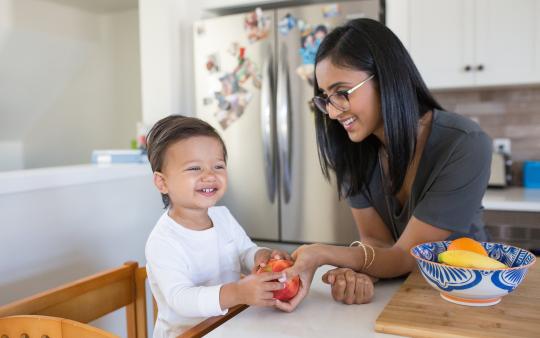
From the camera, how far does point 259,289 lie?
94 centimetres

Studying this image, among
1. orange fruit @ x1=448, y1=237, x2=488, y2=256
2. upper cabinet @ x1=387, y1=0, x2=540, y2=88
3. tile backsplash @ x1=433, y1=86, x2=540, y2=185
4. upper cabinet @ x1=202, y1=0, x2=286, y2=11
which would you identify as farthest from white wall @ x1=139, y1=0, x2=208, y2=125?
orange fruit @ x1=448, y1=237, x2=488, y2=256

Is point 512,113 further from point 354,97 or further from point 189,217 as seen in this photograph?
point 189,217

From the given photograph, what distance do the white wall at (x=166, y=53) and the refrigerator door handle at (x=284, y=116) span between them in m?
0.74

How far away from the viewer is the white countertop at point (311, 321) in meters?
0.87

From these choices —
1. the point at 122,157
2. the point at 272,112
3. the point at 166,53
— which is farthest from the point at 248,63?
the point at 122,157

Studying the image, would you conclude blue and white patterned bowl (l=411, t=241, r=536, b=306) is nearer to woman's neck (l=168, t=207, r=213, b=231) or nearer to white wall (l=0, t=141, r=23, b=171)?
woman's neck (l=168, t=207, r=213, b=231)

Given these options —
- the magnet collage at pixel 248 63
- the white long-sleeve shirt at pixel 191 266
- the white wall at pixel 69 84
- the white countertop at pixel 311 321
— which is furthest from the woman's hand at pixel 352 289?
the white wall at pixel 69 84

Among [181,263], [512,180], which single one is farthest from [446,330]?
[512,180]

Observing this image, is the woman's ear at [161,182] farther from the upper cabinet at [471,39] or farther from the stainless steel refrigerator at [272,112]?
the upper cabinet at [471,39]

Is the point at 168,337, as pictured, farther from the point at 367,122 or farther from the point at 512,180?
the point at 512,180

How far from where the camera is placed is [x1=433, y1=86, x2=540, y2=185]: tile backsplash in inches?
110

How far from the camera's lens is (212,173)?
3.87 feet

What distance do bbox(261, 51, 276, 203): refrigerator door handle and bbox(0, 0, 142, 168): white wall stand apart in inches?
64.0

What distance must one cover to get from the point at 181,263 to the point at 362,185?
2.01 ft
